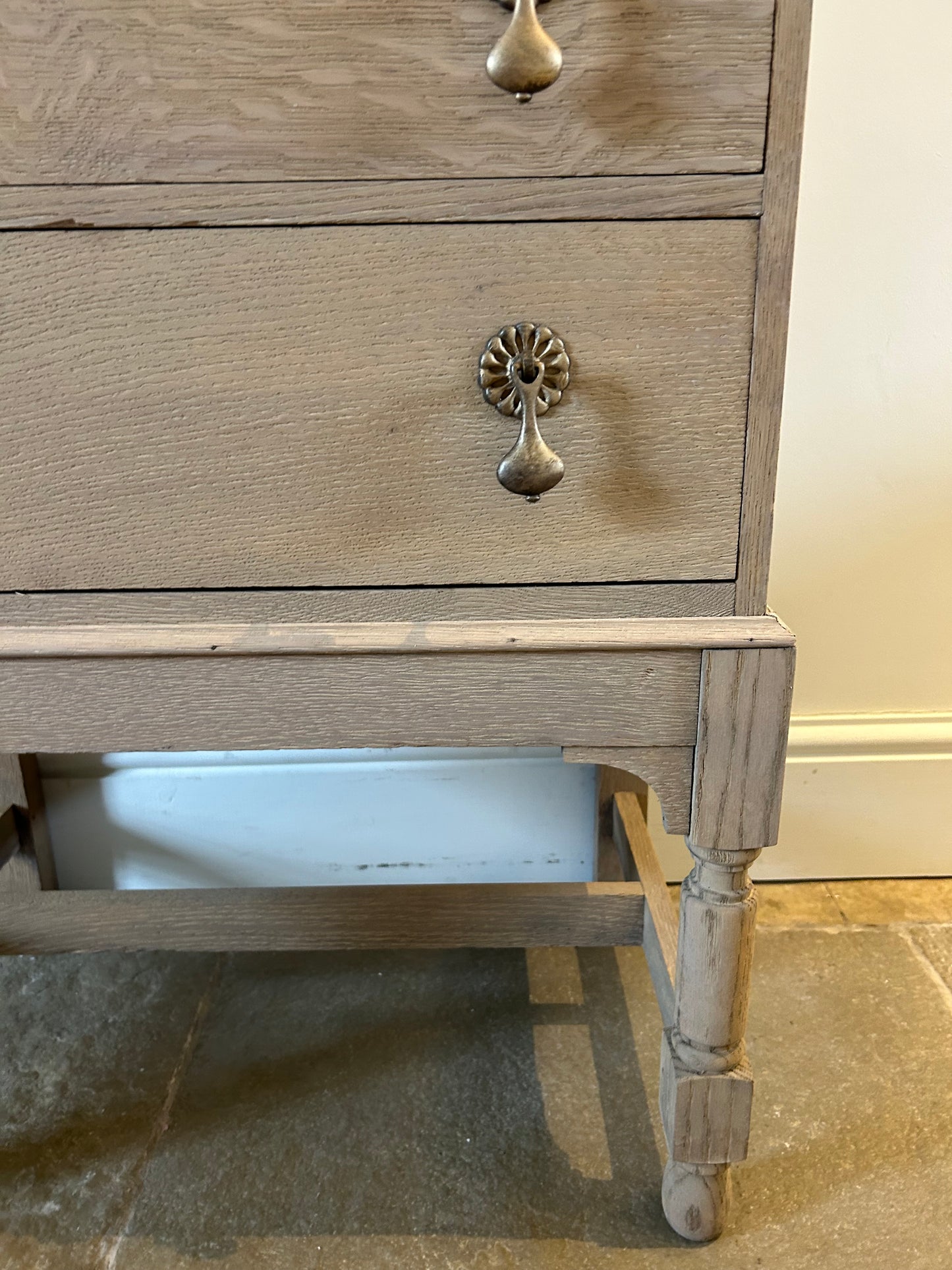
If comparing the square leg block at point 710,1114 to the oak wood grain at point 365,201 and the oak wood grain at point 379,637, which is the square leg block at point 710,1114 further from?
the oak wood grain at point 365,201

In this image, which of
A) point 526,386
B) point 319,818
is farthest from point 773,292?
point 319,818

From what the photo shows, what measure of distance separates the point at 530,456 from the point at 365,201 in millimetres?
165

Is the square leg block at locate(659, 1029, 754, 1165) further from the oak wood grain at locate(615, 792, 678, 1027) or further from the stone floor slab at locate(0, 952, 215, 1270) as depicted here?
the stone floor slab at locate(0, 952, 215, 1270)

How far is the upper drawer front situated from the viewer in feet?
1.56

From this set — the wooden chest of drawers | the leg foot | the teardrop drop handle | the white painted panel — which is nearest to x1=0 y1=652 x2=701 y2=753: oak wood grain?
the wooden chest of drawers

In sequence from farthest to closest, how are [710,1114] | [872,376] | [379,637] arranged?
[872,376] → [710,1114] → [379,637]

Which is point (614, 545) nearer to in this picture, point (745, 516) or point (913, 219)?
point (745, 516)

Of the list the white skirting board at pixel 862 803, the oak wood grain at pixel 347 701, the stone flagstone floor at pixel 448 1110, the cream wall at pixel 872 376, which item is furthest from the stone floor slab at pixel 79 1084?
the cream wall at pixel 872 376

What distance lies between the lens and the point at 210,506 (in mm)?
553

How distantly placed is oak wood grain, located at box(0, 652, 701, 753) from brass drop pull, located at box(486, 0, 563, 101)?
308mm

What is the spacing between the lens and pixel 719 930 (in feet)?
2.09

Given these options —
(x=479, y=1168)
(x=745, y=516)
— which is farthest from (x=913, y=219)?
(x=479, y=1168)

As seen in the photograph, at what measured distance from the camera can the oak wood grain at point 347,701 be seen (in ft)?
1.87

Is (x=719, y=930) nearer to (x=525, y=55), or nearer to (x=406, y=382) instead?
(x=406, y=382)
